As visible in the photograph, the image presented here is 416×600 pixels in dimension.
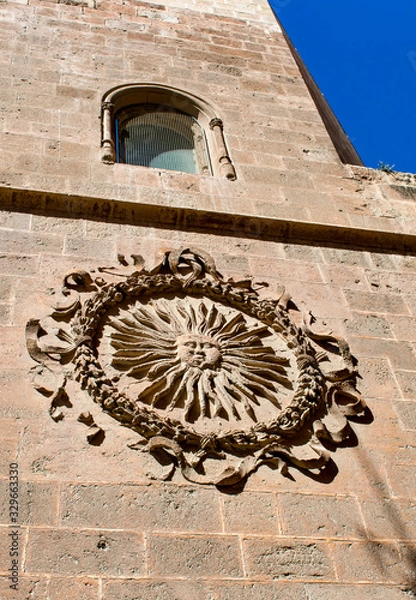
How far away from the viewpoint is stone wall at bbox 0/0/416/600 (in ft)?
11.9

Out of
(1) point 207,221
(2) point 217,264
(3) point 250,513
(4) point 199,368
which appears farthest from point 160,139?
(3) point 250,513

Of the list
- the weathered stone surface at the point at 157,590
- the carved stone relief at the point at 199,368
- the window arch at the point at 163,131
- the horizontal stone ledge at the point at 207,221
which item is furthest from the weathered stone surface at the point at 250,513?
the window arch at the point at 163,131

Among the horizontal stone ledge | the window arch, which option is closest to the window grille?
the window arch

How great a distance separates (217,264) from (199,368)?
49.8 inches

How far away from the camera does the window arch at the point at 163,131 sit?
7297mm

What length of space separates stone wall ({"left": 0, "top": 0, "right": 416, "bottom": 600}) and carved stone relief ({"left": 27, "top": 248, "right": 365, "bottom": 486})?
11 cm

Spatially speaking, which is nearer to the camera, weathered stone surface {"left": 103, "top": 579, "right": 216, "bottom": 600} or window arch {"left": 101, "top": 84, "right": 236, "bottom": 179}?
weathered stone surface {"left": 103, "top": 579, "right": 216, "bottom": 600}

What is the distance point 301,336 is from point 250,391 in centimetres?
71

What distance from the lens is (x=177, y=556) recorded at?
361 cm

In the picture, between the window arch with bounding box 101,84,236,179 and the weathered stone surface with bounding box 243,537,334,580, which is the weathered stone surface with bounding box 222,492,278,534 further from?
the window arch with bounding box 101,84,236,179

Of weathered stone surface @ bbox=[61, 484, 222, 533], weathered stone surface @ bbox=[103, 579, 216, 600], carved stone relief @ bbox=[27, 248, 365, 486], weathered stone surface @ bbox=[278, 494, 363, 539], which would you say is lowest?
weathered stone surface @ bbox=[103, 579, 216, 600]

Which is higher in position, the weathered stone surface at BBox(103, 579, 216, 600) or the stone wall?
the stone wall

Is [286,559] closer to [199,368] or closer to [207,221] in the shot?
[199,368]

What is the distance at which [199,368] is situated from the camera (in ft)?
15.3
